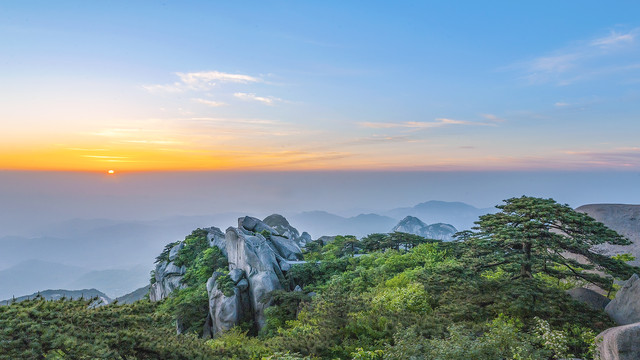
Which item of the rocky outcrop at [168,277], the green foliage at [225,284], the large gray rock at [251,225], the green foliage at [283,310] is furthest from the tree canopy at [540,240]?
the rocky outcrop at [168,277]

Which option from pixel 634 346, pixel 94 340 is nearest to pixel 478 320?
pixel 634 346

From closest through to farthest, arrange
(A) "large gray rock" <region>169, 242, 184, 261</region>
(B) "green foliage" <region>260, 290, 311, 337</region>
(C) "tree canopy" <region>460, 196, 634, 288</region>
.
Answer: (C) "tree canopy" <region>460, 196, 634, 288</region>
(B) "green foliage" <region>260, 290, 311, 337</region>
(A) "large gray rock" <region>169, 242, 184, 261</region>

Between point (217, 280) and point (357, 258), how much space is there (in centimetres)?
1095

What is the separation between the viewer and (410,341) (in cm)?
930

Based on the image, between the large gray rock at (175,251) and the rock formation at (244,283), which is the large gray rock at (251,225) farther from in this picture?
the large gray rock at (175,251)

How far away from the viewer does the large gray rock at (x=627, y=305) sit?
9766mm

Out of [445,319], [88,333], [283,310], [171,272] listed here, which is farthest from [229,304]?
[445,319]

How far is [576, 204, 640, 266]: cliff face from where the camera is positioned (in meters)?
14.5

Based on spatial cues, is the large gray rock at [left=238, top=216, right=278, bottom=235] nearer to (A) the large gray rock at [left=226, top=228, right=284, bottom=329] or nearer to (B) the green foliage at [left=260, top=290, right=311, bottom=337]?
(A) the large gray rock at [left=226, top=228, right=284, bottom=329]

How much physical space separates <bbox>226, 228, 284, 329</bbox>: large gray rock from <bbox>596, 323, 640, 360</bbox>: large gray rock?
18.5 metres

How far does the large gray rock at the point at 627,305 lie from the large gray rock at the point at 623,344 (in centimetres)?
237

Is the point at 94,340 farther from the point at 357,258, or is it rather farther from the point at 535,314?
the point at 357,258

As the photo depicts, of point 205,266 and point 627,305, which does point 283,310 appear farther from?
point 627,305

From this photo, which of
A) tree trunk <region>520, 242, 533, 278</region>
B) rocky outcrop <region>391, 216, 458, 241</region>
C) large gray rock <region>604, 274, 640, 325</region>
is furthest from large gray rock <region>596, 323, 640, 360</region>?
rocky outcrop <region>391, 216, 458, 241</region>
